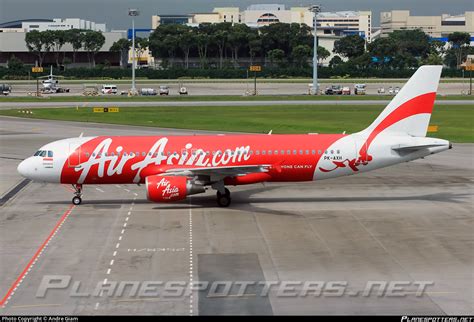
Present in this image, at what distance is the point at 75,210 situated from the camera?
46531 mm

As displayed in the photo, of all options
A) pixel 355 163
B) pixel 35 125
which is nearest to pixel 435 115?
pixel 35 125

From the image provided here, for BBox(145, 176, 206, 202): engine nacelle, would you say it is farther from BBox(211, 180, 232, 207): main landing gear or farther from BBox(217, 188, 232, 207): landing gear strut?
BBox(217, 188, 232, 207): landing gear strut

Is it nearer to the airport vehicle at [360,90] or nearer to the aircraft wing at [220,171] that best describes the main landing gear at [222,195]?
the aircraft wing at [220,171]

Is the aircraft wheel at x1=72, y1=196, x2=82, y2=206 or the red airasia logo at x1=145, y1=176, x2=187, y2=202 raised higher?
the red airasia logo at x1=145, y1=176, x2=187, y2=202

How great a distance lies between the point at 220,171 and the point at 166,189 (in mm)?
3434

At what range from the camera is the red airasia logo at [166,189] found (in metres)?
44.6

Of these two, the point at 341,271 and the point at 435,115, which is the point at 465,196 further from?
the point at 435,115

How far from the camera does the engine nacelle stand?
4462cm

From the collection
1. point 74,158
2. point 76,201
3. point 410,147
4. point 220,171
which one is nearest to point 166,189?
point 220,171

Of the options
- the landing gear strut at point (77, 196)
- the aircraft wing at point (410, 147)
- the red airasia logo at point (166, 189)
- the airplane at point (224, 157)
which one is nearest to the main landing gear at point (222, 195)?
the airplane at point (224, 157)

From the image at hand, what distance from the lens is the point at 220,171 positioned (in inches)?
1788

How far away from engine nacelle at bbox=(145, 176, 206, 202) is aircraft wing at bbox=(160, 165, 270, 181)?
813 mm

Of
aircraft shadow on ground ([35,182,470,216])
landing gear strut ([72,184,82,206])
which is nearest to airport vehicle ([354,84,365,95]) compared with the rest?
aircraft shadow on ground ([35,182,470,216])

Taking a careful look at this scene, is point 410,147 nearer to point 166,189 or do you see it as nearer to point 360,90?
point 166,189
